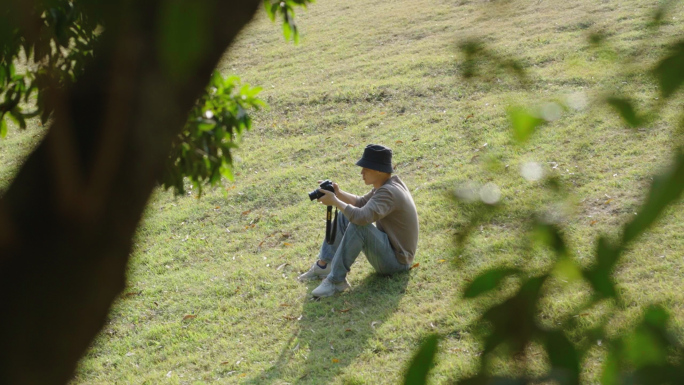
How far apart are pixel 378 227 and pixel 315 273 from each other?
0.77 meters

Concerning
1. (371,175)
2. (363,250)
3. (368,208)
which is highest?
(371,175)

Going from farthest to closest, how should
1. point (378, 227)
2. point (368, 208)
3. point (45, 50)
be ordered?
point (378, 227), point (368, 208), point (45, 50)

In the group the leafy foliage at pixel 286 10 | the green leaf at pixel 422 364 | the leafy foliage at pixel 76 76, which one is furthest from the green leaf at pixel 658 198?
the leafy foliage at pixel 286 10

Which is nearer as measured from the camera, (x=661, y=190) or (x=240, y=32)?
(x=661, y=190)

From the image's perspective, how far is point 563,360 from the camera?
79cm

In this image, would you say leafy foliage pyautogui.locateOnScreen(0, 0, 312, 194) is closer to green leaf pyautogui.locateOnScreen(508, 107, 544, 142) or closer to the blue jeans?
green leaf pyautogui.locateOnScreen(508, 107, 544, 142)

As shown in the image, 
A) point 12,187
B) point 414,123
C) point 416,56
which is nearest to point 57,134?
point 12,187

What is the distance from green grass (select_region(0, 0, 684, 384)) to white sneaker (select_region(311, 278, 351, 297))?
3.7 inches

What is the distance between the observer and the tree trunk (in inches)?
42.8

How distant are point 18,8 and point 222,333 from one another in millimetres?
4736

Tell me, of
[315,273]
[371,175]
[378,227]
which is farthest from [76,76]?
[315,273]

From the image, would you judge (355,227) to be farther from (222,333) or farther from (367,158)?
(222,333)

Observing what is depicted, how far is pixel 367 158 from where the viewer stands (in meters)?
5.64

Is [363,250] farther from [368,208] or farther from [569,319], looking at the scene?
[569,319]
